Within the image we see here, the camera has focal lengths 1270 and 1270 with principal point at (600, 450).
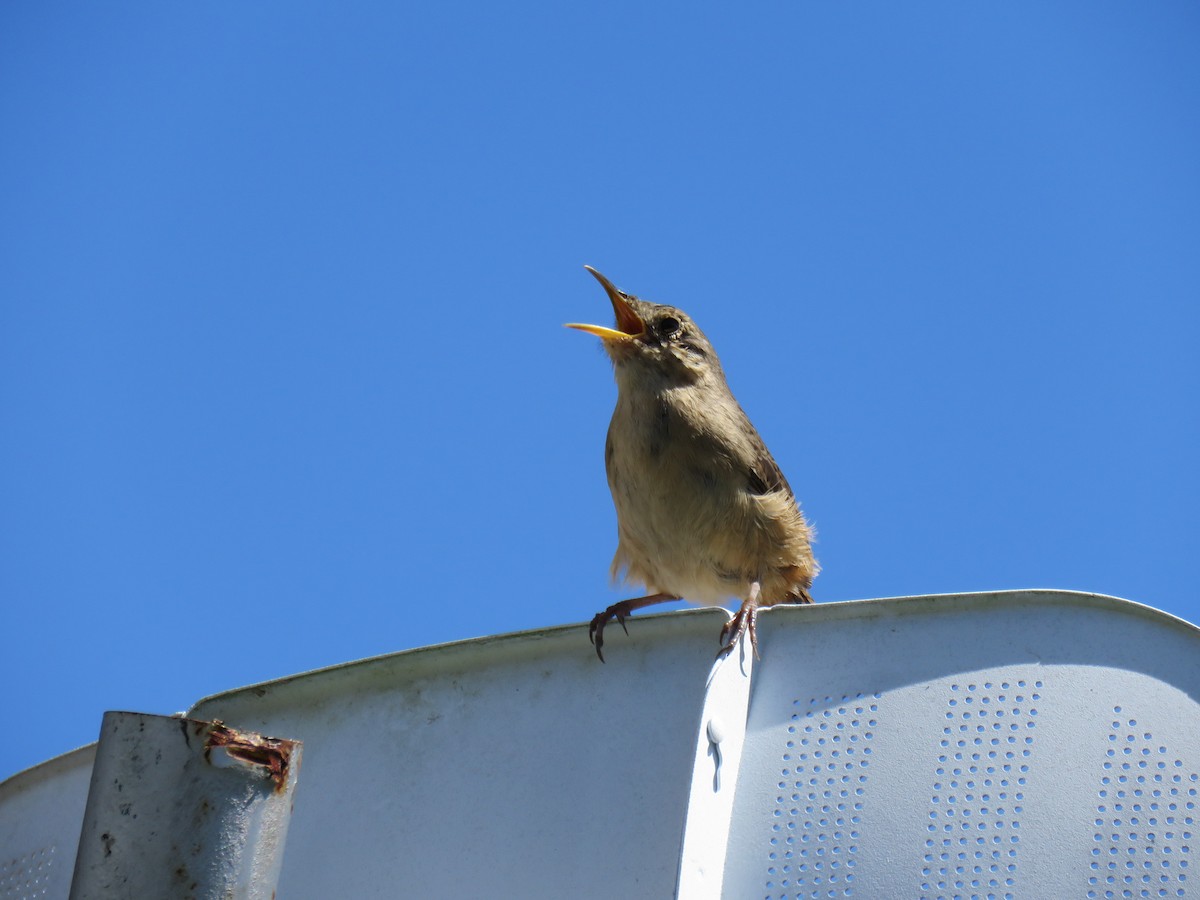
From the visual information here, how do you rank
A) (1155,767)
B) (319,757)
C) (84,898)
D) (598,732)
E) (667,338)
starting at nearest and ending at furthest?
(84,898) < (1155,767) < (598,732) < (319,757) < (667,338)

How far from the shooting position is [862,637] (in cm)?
324

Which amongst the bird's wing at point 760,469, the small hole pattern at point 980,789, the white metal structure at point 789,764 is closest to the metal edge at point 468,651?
the white metal structure at point 789,764

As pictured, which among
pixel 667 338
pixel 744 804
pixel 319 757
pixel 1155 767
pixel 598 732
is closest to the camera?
pixel 1155 767

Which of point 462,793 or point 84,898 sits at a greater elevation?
point 462,793

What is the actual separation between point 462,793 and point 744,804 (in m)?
0.83

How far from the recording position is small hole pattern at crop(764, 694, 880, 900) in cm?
295

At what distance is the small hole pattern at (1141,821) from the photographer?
9.20ft

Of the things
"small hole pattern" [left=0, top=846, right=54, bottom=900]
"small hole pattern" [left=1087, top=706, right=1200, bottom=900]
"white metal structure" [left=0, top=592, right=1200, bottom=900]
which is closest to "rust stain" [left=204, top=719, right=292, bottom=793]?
"white metal structure" [left=0, top=592, right=1200, bottom=900]

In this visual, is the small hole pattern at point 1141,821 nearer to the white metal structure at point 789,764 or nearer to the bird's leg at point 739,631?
the white metal structure at point 789,764

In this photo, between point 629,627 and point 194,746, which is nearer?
point 194,746

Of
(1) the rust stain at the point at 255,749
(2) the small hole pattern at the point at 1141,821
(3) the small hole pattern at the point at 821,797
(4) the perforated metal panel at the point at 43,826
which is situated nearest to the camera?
(1) the rust stain at the point at 255,749

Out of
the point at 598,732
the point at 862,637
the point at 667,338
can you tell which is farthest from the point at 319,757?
the point at 667,338

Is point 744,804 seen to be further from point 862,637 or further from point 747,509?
point 747,509

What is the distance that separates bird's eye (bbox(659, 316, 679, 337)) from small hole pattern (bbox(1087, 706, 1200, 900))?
10.3ft
